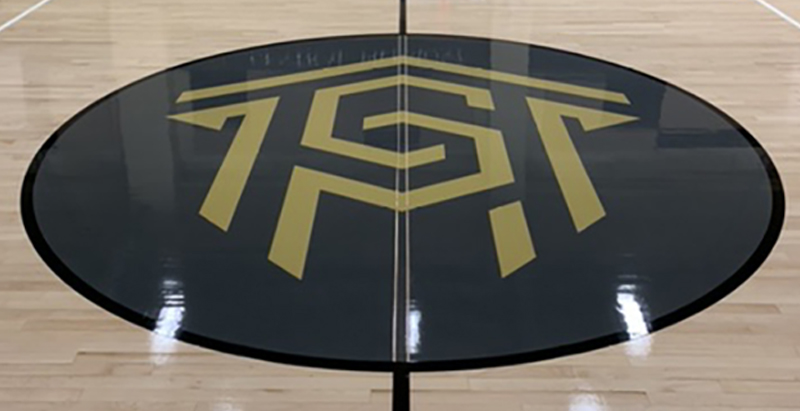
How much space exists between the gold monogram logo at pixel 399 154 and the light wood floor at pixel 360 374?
560 mm

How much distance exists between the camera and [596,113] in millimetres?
4367

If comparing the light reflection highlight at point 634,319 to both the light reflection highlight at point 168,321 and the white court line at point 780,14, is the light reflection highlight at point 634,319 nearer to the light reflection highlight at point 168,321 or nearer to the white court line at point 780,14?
the light reflection highlight at point 168,321

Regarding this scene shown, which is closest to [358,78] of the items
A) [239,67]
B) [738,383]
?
[239,67]

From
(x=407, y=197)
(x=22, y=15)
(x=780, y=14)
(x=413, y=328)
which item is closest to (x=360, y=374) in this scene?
(x=413, y=328)

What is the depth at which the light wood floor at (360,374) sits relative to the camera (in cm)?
242

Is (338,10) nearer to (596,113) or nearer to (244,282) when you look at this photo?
(596,113)

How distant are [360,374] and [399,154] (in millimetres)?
1512

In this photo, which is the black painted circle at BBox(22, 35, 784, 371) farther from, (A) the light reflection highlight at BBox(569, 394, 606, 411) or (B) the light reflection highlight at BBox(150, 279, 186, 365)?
(A) the light reflection highlight at BBox(569, 394, 606, 411)

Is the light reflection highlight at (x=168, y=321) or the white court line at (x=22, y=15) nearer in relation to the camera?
the light reflection highlight at (x=168, y=321)

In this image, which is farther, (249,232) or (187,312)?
(249,232)

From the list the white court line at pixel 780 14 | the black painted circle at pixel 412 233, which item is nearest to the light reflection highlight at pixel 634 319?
the black painted circle at pixel 412 233

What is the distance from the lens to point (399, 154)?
388 centimetres

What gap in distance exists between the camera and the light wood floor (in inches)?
95.4

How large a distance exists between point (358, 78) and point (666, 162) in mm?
1635
